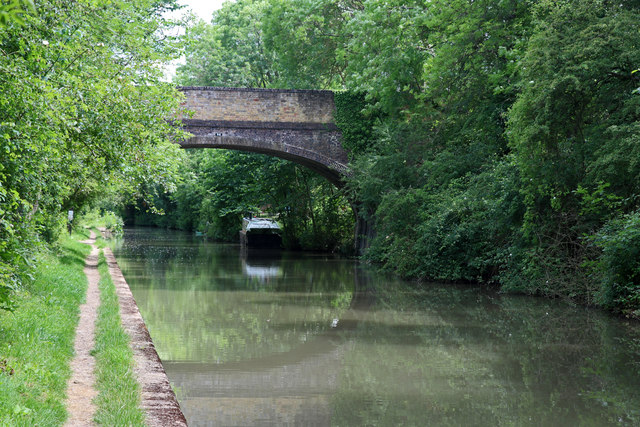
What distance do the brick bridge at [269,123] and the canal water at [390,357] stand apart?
9169mm

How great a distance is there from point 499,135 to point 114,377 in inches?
534

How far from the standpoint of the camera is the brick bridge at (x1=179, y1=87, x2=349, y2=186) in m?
23.2

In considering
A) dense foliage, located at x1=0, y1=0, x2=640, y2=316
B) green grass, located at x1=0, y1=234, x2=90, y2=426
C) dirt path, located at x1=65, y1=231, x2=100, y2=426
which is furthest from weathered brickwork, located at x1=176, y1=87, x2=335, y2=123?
dirt path, located at x1=65, y1=231, x2=100, y2=426

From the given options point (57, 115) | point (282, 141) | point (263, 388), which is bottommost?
point (263, 388)

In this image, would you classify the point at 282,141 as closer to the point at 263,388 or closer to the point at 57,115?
the point at 263,388

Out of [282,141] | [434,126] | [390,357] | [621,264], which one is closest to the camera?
[390,357]

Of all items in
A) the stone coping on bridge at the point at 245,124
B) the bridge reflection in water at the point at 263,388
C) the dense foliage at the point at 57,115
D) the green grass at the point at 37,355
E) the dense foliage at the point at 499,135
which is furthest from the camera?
the stone coping on bridge at the point at 245,124

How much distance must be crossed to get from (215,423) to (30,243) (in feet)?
9.02

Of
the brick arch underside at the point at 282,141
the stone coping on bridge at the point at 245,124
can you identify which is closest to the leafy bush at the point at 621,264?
the brick arch underside at the point at 282,141

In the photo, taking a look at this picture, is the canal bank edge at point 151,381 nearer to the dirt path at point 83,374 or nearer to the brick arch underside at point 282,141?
the dirt path at point 83,374

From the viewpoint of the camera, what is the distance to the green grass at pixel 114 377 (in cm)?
471

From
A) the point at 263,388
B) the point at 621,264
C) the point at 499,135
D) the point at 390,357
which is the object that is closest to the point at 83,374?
the point at 263,388

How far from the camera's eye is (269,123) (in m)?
23.4

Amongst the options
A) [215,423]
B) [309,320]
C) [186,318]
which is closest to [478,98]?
[309,320]
